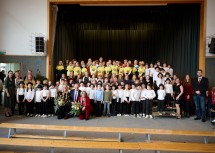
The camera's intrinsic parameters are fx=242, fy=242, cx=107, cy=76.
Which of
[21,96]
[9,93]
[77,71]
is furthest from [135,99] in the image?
[9,93]

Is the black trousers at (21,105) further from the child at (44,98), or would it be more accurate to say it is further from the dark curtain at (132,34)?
the dark curtain at (132,34)

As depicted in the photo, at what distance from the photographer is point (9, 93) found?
8.31m

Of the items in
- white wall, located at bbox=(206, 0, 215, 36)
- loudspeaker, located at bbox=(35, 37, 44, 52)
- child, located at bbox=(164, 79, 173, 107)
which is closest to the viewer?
child, located at bbox=(164, 79, 173, 107)

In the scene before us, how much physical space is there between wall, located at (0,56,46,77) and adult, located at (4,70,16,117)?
2.10 m

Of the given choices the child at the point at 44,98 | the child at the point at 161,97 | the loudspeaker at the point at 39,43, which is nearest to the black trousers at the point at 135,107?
the child at the point at 161,97

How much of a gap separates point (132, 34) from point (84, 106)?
9369 mm

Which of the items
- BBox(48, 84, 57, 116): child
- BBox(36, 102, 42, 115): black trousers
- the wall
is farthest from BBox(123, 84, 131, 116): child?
the wall

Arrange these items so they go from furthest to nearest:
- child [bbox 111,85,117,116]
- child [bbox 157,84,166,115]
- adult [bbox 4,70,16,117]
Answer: child [bbox 111,85,117,116] → child [bbox 157,84,166,115] → adult [bbox 4,70,16,117]

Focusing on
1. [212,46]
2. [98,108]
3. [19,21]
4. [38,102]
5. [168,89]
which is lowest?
[98,108]

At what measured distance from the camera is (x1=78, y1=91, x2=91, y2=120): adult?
25.7ft

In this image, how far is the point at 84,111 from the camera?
786 cm

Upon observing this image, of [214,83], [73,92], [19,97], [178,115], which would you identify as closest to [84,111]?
[73,92]

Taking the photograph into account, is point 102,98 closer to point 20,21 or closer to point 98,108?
point 98,108

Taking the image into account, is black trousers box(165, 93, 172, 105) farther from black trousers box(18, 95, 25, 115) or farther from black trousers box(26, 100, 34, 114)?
black trousers box(18, 95, 25, 115)
